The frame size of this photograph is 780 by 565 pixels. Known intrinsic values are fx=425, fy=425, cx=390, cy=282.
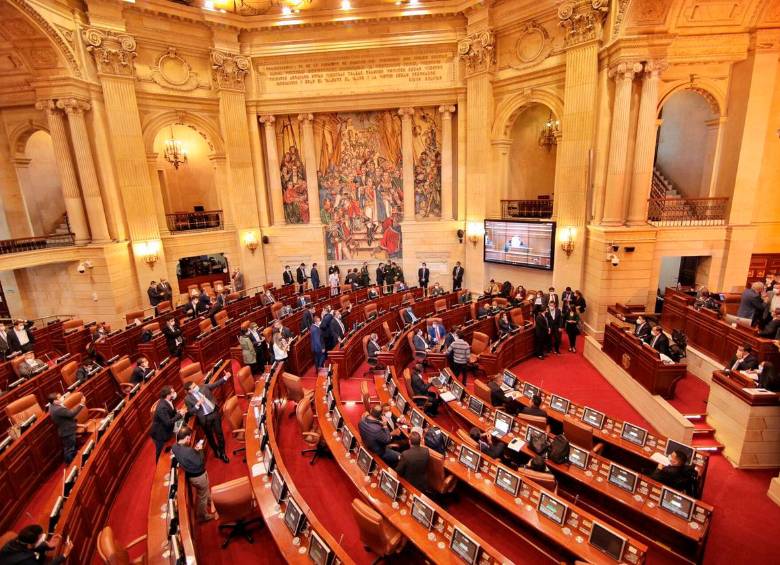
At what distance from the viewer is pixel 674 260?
14.6m

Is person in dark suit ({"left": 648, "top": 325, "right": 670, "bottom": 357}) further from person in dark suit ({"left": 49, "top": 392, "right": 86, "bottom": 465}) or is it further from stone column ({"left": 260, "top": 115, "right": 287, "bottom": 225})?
stone column ({"left": 260, "top": 115, "right": 287, "bottom": 225})

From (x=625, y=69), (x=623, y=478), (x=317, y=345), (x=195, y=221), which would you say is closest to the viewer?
(x=623, y=478)

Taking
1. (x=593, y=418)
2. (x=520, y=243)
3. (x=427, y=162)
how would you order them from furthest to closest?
(x=427, y=162)
(x=520, y=243)
(x=593, y=418)

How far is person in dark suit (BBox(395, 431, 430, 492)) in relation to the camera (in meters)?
5.46

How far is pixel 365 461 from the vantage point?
5.76 m

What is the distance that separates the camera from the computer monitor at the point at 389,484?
5.29m

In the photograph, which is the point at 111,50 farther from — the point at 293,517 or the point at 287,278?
the point at 293,517

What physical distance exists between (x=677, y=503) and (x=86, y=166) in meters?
17.5

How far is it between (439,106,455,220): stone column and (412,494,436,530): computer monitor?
1378 cm

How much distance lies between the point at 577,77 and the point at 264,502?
1364 centimetres

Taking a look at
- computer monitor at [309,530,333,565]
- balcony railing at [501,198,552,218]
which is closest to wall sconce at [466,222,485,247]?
balcony railing at [501,198,552,218]

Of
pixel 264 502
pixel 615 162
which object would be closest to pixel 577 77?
pixel 615 162

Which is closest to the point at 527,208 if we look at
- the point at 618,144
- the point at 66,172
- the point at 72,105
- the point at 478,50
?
the point at 618,144

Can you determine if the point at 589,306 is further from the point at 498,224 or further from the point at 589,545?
the point at 589,545
